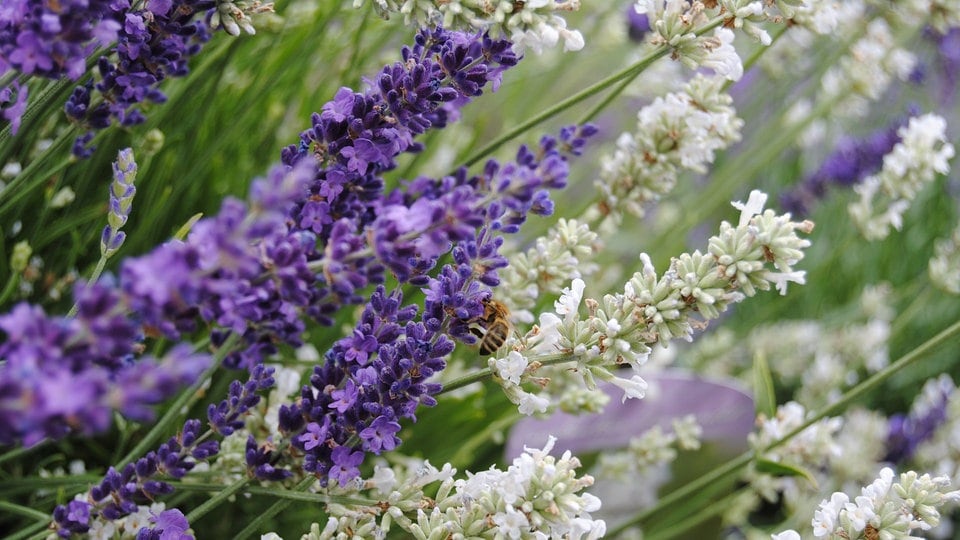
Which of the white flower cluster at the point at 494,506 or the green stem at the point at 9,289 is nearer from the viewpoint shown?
the white flower cluster at the point at 494,506

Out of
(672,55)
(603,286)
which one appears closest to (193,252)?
(672,55)

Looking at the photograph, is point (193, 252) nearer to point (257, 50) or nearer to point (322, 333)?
point (322, 333)

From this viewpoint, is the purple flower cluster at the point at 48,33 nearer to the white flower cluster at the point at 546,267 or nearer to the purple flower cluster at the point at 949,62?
the white flower cluster at the point at 546,267

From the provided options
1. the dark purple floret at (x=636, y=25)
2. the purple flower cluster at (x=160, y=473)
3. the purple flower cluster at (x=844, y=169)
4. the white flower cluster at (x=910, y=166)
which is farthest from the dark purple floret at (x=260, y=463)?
the purple flower cluster at (x=844, y=169)

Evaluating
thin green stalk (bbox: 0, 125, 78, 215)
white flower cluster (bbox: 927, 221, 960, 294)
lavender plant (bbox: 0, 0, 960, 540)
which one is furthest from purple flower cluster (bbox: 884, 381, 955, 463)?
thin green stalk (bbox: 0, 125, 78, 215)

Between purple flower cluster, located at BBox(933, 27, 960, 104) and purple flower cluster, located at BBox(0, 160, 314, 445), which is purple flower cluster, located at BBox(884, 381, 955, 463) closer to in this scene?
purple flower cluster, located at BBox(933, 27, 960, 104)

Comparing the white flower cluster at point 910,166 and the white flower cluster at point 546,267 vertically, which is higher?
the white flower cluster at point 546,267

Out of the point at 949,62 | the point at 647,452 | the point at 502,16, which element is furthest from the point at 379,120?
the point at 949,62

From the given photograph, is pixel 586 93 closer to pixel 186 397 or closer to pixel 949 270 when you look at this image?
pixel 186 397
